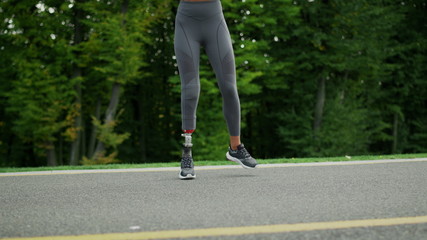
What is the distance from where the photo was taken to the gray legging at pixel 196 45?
4668 millimetres

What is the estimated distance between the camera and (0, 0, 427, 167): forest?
1886 centimetres

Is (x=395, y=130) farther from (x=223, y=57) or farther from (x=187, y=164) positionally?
(x=187, y=164)

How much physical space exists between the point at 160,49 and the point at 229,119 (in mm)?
22901

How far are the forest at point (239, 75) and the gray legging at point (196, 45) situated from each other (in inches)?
559

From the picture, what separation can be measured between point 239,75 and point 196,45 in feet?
54.0

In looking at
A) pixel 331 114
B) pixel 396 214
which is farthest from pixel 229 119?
pixel 331 114

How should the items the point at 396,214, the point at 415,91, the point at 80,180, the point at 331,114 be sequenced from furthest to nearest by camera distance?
the point at 415,91
the point at 331,114
the point at 80,180
the point at 396,214

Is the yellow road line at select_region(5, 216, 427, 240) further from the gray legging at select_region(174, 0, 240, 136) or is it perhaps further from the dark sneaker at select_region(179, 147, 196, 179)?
the gray legging at select_region(174, 0, 240, 136)

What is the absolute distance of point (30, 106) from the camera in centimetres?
1811

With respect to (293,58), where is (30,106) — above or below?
below

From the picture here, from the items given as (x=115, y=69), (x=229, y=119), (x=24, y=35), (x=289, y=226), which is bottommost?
(x=289, y=226)

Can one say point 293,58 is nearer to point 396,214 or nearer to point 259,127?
point 259,127

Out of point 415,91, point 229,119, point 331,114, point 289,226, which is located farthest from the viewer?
point 415,91

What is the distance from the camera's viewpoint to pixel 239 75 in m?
21.1
